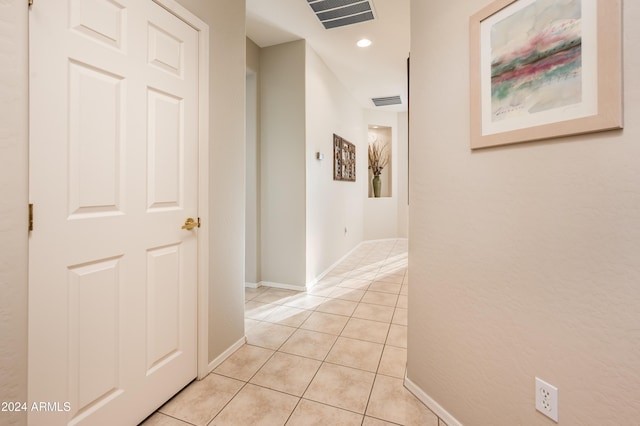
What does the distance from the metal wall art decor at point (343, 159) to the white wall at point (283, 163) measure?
117 centimetres

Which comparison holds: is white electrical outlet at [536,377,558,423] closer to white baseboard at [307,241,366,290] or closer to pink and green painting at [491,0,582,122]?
pink and green painting at [491,0,582,122]

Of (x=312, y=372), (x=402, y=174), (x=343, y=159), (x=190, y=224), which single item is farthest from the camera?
(x=402, y=174)

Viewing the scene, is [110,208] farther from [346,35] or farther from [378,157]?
[378,157]

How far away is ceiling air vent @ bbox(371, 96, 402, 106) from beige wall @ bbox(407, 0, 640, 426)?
4.15 metres

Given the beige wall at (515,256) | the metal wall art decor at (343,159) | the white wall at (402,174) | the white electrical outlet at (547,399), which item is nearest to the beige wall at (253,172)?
the metal wall art decor at (343,159)

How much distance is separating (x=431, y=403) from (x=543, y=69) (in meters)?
1.60

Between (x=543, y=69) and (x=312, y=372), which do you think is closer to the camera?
(x=543, y=69)

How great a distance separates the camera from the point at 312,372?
184 centimetres

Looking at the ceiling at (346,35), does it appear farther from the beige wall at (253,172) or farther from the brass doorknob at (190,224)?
the brass doorknob at (190,224)

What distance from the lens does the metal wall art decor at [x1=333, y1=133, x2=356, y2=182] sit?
445cm

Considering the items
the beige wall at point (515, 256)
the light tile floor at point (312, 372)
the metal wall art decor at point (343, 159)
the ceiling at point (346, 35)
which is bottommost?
the light tile floor at point (312, 372)

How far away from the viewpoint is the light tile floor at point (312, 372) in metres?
1.47

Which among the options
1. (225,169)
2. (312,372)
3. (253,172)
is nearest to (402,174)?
(253,172)

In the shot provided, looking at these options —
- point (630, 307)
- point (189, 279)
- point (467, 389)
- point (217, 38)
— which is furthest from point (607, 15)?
point (189, 279)
